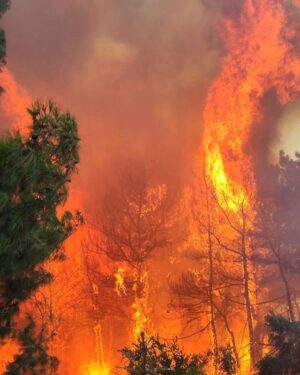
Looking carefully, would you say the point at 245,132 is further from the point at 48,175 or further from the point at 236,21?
the point at 48,175

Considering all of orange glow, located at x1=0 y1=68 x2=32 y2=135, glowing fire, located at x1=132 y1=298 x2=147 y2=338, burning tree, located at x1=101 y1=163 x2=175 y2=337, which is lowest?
glowing fire, located at x1=132 y1=298 x2=147 y2=338

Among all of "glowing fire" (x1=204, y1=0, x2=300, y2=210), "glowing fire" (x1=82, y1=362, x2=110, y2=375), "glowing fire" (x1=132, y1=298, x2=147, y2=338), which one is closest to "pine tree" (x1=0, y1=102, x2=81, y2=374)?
"glowing fire" (x1=132, y1=298, x2=147, y2=338)

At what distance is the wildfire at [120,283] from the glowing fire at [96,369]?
12.7 ft

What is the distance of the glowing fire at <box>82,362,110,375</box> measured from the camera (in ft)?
71.4

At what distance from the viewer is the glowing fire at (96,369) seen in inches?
856

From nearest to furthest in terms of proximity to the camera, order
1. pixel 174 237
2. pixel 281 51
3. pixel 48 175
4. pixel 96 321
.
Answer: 1. pixel 48 175
2. pixel 96 321
3. pixel 174 237
4. pixel 281 51

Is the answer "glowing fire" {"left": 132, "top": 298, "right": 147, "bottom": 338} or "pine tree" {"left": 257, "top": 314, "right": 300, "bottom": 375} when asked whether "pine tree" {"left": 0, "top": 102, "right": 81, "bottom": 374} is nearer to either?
"pine tree" {"left": 257, "top": 314, "right": 300, "bottom": 375}

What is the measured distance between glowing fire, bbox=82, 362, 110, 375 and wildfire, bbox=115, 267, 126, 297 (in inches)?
153

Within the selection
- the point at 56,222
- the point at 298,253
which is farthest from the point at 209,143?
the point at 56,222

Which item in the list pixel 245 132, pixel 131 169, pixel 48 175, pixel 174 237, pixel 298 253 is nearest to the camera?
pixel 48 175

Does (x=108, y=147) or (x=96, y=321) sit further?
(x=108, y=147)

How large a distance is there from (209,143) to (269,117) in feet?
15.7

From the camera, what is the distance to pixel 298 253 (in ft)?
53.4

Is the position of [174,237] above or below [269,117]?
below
